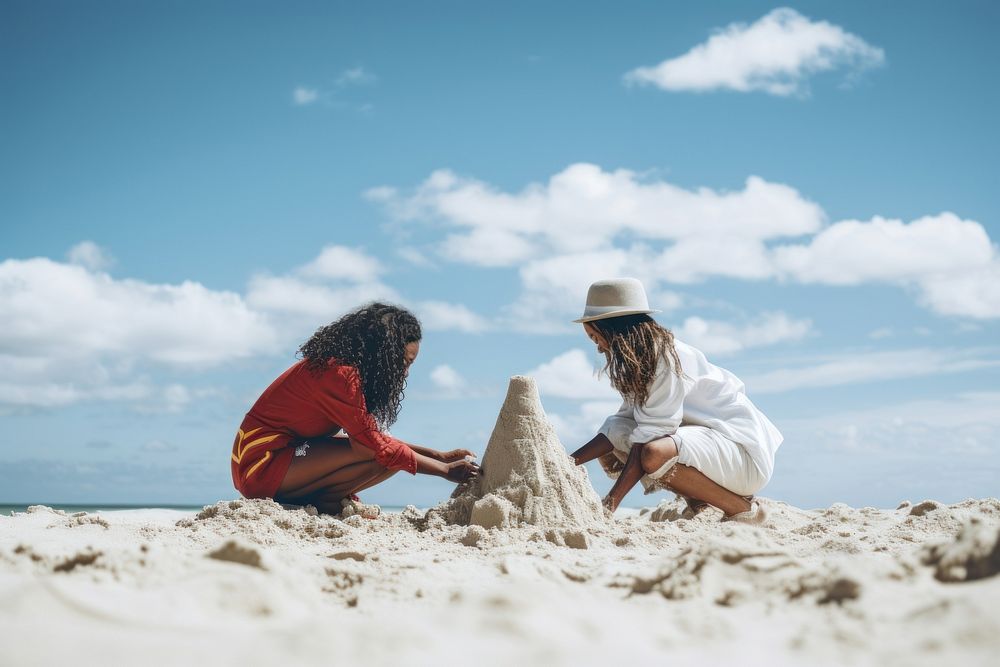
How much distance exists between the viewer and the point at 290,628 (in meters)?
2.23

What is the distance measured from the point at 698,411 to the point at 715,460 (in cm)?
38

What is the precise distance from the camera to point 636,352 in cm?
496

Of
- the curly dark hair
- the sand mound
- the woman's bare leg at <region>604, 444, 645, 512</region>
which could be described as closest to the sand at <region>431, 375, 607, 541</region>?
the woman's bare leg at <region>604, 444, 645, 512</region>

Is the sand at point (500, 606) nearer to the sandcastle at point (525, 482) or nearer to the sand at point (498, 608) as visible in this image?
the sand at point (498, 608)

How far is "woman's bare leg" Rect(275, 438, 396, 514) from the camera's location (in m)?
5.18

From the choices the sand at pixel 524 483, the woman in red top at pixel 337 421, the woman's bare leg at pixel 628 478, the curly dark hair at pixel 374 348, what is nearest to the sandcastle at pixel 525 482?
the sand at pixel 524 483

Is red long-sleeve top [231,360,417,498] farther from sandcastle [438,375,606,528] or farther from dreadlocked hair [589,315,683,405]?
dreadlocked hair [589,315,683,405]

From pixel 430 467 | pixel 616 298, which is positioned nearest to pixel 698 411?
pixel 616 298

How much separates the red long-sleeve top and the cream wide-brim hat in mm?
1423

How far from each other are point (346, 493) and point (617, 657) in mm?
3573

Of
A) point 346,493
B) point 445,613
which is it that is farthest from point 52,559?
point 346,493

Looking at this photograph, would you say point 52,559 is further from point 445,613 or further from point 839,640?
point 839,640

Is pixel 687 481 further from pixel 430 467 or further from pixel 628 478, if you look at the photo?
pixel 430 467

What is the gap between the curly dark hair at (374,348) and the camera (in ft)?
16.5
